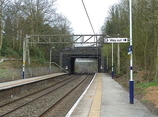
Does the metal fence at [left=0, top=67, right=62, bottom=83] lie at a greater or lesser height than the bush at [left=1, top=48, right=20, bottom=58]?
lesser

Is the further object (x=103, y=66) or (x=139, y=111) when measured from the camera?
(x=103, y=66)

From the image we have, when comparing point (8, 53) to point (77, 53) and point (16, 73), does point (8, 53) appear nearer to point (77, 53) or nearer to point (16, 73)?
point (16, 73)

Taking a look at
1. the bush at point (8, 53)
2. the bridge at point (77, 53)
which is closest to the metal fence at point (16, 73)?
the bush at point (8, 53)

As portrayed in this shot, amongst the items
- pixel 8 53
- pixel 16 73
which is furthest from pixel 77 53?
pixel 16 73

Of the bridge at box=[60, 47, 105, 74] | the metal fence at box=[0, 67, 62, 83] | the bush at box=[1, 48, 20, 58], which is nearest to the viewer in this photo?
the metal fence at box=[0, 67, 62, 83]

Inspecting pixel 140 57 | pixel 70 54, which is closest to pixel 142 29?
pixel 140 57

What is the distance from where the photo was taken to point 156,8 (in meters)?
14.8

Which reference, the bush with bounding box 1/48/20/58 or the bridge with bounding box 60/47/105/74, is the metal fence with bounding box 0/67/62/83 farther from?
the bridge with bounding box 60/47/105/74

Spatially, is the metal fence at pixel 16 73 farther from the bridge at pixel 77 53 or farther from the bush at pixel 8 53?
the bridge at pixel 77 53

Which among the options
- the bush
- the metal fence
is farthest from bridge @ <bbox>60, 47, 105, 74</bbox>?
the bush

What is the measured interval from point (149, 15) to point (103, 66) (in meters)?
38.3

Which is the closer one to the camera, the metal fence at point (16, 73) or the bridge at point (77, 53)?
the metal fence at point (16, 73)

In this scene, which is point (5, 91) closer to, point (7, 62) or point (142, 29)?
point (142, 29)

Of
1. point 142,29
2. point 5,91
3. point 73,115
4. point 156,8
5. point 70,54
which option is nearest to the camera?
point 73,115
